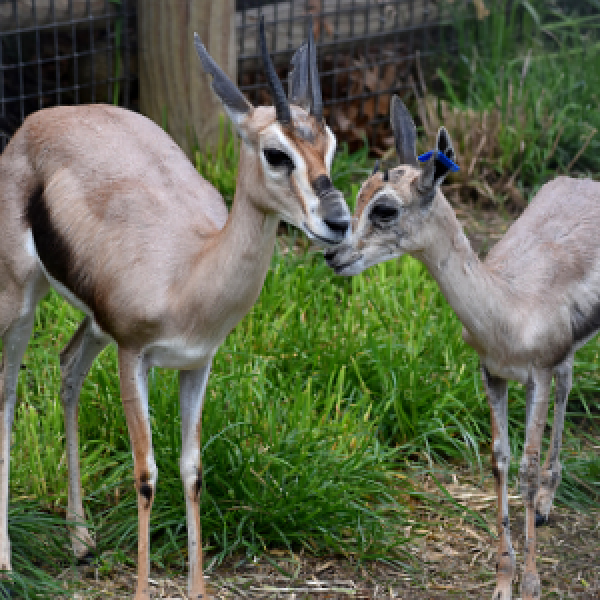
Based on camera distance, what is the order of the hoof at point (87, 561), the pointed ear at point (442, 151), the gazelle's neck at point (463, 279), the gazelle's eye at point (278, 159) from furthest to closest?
the hoof at point (87, 561), the gazelle's neck at point (463, 279), the pointed ear at point (442, 151), the gazelle's eye at point (278, 159)

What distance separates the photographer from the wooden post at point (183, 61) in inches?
249

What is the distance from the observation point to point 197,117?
257 inches

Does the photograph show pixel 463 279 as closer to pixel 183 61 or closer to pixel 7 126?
pixel 183 61

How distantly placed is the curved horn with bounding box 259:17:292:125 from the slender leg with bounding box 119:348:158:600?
1046 millimetres

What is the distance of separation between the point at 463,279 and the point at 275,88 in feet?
3.54

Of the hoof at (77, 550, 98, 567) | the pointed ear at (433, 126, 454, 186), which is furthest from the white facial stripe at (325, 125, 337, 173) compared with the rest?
the hoof at (77, 550, 98, 567)

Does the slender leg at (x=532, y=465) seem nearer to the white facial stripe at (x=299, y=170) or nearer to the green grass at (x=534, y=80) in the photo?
the white facial stripe at (x=299, y=170)

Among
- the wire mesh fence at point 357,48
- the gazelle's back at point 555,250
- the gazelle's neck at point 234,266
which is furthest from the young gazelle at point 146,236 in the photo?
the wire mesh fence at point 357,48

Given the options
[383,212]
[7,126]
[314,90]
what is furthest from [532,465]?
[7,126]

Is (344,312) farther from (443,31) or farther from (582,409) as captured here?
(443,31)

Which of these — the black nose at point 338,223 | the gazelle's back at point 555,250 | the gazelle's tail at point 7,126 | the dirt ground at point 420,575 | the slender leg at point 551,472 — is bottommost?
the dirt ground at point 420,575

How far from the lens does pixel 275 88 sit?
10.6 ft

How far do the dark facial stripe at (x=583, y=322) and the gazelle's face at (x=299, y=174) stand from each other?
1302 millimetres

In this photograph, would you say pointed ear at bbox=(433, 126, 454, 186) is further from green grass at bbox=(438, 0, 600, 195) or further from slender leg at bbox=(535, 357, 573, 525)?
green grass at bbox=(438, 0, 600, 195)
